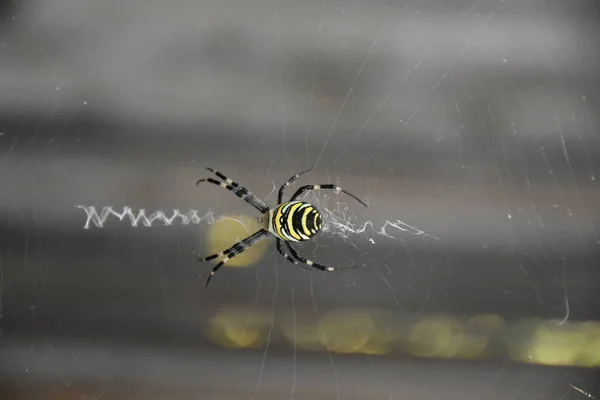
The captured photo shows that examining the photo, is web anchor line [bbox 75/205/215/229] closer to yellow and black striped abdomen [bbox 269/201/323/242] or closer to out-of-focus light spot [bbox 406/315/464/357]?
yellow and black striped abdomen [bbox 269/201/323/242]

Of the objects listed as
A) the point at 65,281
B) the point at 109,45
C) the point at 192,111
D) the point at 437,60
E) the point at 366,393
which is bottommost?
the point at 366,393

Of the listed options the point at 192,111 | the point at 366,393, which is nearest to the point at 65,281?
the point at 192,111

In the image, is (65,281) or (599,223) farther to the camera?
(65,281)

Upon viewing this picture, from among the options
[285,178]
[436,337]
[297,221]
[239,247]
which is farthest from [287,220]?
[436,337]

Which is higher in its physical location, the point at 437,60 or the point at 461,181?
the point at 437,60

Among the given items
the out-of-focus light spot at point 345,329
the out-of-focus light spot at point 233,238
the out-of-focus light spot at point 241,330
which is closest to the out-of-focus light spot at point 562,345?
the out-of-focus light spot at point 345,329

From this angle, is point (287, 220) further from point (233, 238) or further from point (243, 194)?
point (233, 238)

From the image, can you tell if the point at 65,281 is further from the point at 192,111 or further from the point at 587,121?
the point at 587,121
